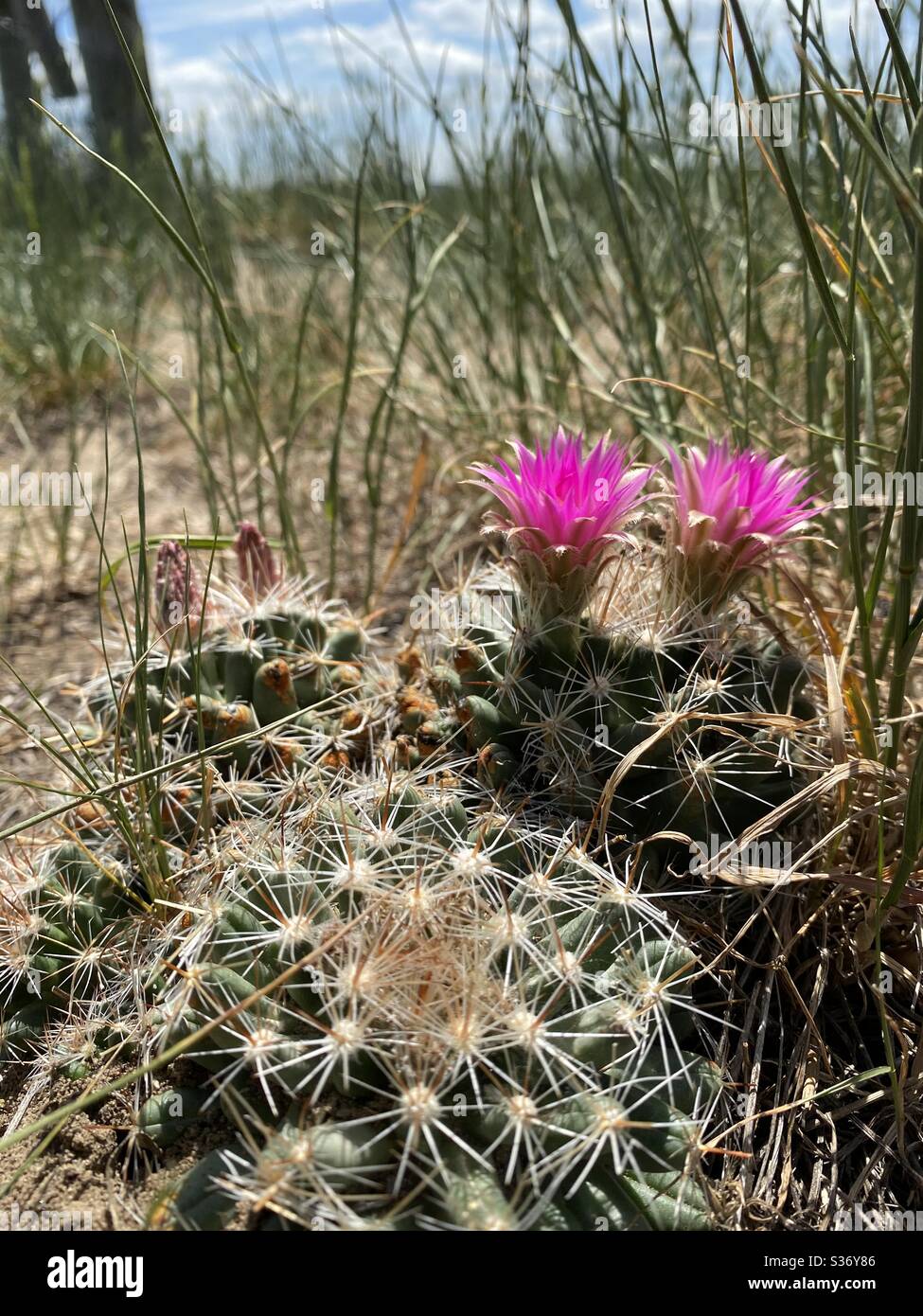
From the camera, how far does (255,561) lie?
181 centimetres

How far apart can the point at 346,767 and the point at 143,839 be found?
33cm

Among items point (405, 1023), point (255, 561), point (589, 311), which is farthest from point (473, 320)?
point (405, 1023)

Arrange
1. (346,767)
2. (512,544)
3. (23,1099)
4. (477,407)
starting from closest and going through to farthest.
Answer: (23,1099) → (512,544) → (346,767) → (477,407)

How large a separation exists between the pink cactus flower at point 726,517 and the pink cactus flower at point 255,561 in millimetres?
779

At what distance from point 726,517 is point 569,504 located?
0.24 metres

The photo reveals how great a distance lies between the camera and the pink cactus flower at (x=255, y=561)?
70.8 inches

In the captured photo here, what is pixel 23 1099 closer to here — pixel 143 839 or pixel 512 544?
pixel 143 839

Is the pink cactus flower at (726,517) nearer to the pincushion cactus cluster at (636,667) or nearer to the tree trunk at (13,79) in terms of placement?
the pincushion cactus cluster at (636,667)

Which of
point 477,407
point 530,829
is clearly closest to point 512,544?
point 530,829

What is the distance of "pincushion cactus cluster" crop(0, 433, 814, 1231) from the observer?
1.09 meters

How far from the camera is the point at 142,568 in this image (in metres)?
1.38

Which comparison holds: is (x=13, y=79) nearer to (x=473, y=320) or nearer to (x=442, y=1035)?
(x=473, y=320)

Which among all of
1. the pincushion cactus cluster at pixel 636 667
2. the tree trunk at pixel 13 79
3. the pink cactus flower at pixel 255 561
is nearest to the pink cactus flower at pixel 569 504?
the pincushion cactus cluster at pixel 636 667
